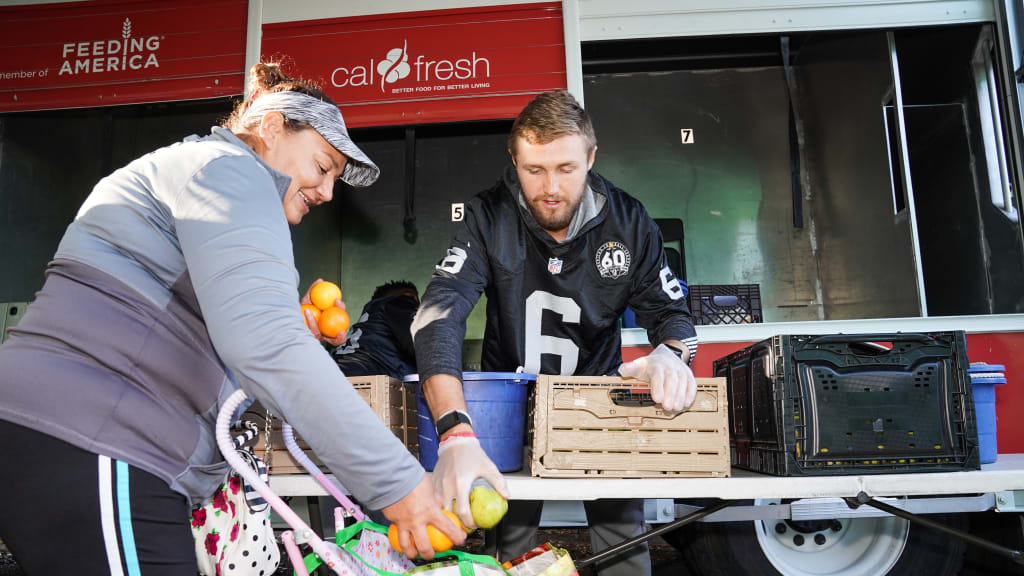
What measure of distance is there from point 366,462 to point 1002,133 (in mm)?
4376

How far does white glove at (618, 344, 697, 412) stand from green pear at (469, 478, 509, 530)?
0.55 m

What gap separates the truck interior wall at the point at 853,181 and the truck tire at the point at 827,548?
242 centimetres

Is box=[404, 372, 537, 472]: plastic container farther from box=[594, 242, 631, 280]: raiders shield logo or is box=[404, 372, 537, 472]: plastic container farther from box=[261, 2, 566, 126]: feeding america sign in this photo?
box=[261, 2, 566, 126]: feeding america sign

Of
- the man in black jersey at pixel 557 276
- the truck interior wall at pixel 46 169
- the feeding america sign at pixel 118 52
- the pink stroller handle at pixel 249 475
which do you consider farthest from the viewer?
the truck interior wall at pixel 46 169

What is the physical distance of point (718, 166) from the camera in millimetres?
7051

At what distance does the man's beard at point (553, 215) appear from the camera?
2.21m

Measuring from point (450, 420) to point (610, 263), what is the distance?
0.83m

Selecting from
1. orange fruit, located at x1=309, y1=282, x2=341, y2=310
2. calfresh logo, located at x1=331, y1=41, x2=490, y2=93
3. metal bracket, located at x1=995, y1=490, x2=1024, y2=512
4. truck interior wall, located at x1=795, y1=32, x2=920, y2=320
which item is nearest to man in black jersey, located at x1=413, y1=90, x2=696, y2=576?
orange fruit, located at x1=309, y1=282, x2=341, y2=310

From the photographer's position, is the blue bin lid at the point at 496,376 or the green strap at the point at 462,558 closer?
the green strap at the point at 462,558

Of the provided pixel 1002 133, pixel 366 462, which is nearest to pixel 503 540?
pixel 366 462

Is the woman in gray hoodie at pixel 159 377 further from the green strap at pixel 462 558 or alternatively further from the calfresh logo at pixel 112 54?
the calfresh logo at pixel 112 54

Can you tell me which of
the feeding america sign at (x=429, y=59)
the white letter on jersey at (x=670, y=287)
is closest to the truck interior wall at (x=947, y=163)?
the feeding america sign at (x=429, y=59)

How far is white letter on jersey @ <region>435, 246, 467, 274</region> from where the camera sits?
85.5 inches

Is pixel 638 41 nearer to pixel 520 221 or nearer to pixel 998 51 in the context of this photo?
pixel 998 51
